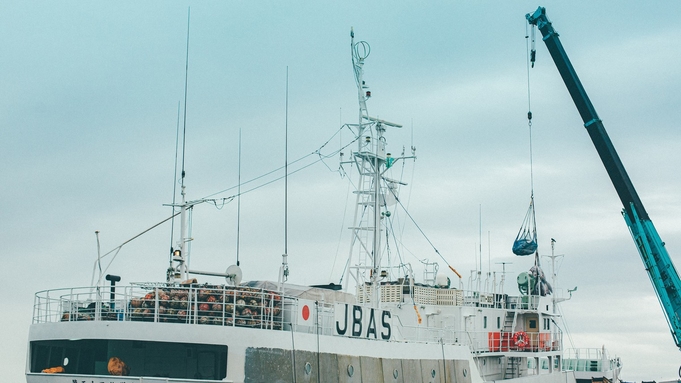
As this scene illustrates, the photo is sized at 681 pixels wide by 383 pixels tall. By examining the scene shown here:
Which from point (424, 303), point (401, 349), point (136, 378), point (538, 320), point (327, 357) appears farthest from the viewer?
point (538, 320)

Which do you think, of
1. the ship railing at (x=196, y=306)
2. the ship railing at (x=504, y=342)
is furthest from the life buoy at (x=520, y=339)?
the ship railing at (x=196, y=306)

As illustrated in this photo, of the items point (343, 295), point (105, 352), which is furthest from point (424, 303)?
point (105, 352)

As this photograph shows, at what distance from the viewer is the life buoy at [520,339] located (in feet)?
122

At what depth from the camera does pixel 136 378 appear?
2269 centimetres

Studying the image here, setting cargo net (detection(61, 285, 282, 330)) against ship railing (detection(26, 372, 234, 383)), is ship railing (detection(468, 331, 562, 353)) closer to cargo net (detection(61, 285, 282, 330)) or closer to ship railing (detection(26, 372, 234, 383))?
cargo net (detection(61, 285, 282, 330))

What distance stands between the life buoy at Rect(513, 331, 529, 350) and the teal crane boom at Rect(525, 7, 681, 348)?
6054 mm

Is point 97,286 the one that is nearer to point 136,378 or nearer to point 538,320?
point 136,378

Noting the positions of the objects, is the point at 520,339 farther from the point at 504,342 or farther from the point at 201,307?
the point at 201,307

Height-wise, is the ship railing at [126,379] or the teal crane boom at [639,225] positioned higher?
the teal crane boom at [639,225]

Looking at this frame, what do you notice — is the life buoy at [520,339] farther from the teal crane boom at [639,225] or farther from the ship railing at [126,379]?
the ship railing at [126,379]

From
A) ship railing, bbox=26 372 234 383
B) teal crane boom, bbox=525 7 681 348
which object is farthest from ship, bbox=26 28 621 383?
teal crane boom, bbox=525 7 681 348

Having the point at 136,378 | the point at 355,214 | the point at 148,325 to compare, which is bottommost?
the point at 136,378

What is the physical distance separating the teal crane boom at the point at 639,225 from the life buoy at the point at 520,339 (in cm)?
605

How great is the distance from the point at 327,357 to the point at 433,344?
22.5ft
